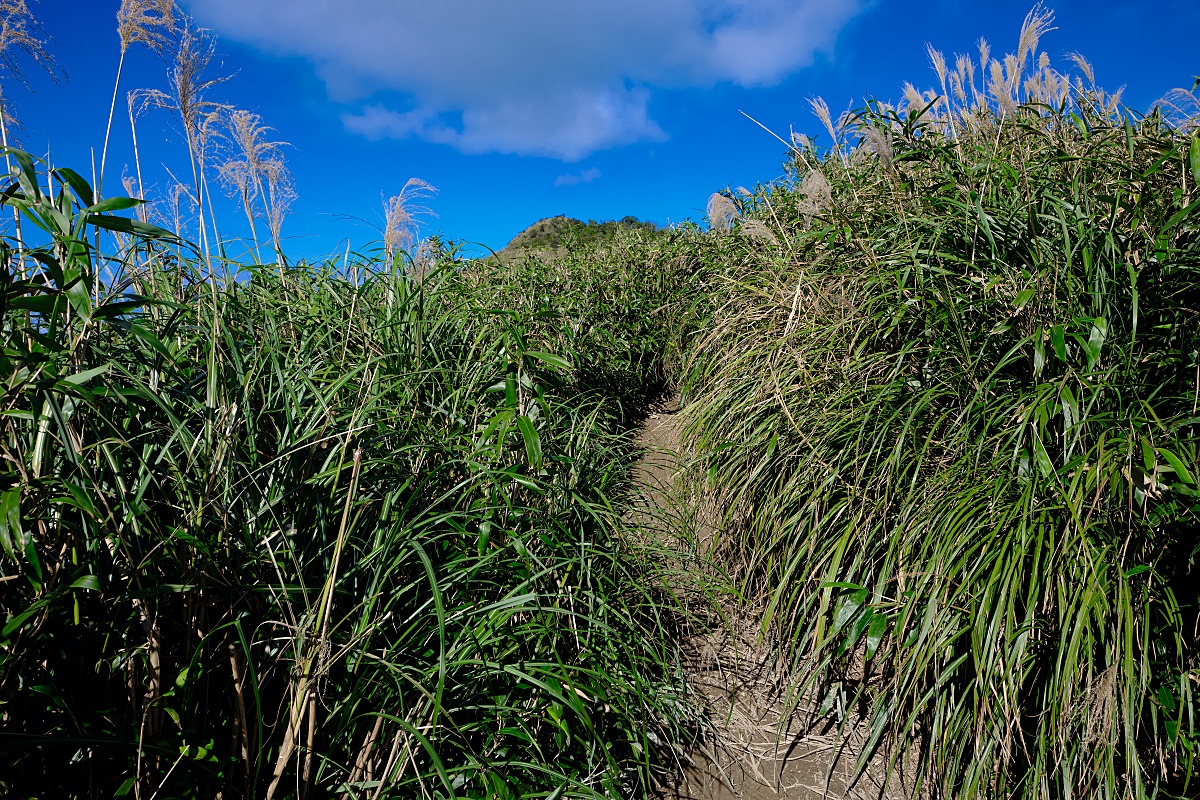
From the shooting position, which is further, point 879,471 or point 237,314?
point 237,314

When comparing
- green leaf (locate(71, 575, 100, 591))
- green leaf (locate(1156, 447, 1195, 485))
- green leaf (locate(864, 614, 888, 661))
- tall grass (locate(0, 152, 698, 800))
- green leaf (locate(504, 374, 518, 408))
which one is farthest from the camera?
green leaf (locate(504, 374, 518, 408))

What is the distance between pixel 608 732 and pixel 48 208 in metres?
2.07

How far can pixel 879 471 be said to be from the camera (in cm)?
241

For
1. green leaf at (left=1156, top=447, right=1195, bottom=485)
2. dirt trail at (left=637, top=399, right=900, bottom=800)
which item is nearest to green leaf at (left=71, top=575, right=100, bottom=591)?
dirt trail at (left=637, top=399, right=900, bottom=800)

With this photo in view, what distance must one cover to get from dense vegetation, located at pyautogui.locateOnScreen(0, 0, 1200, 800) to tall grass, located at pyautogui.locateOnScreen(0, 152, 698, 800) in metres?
0.02

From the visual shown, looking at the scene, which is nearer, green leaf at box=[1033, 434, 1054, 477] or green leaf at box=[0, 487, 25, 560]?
green leaf at box=[0, 487, 25, 560]

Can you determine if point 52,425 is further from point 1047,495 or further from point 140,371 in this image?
point 1047,495

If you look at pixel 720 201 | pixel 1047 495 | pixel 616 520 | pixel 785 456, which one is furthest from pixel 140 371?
pixel 720 201

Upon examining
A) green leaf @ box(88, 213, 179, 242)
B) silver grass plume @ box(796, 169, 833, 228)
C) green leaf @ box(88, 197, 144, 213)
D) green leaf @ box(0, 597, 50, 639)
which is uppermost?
silver grass plume @ box(796, 169, 833, 228)

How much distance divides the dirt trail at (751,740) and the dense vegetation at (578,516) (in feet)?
0.31

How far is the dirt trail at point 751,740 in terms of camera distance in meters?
2.29

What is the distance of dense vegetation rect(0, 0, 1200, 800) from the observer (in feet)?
4.95

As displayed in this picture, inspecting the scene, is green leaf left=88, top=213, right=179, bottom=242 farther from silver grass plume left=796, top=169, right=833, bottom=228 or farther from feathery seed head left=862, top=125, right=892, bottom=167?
feathery seed head left=862, top=125, right=892, bottom=167

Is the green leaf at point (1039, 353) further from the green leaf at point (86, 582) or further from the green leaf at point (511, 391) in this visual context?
the green leaf at point (86, 582)
